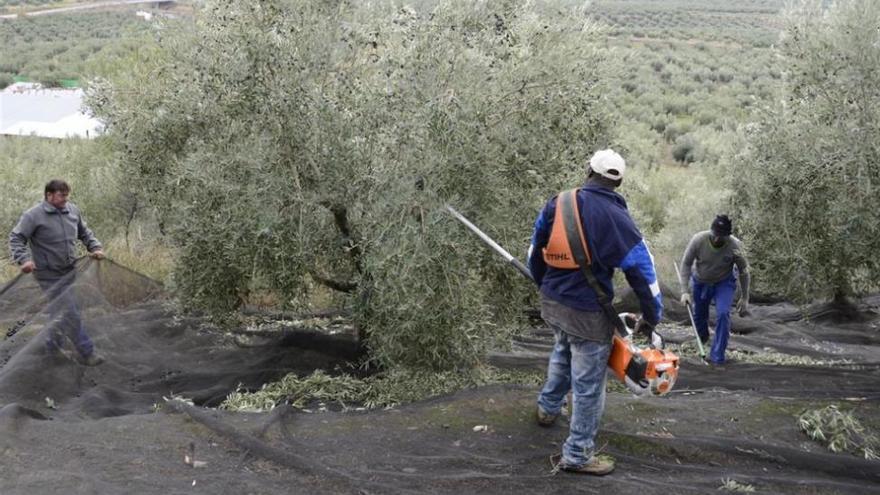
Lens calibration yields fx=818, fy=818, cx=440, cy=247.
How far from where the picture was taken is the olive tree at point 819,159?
877 cm

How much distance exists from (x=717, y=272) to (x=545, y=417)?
4.07 metres

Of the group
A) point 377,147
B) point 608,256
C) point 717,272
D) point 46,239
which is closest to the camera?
point 608,256

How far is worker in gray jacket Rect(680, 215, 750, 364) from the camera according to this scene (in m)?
8.75

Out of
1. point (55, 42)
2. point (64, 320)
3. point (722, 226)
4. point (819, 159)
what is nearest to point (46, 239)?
point (64, 320)

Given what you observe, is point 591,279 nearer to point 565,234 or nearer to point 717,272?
point 565,234

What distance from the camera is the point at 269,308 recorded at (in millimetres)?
9938

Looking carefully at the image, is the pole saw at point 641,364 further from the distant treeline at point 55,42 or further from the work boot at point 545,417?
the distant treeline at point 55,42

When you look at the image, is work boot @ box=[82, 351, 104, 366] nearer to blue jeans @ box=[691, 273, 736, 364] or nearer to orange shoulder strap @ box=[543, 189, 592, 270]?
orange shoulder strap @ box=[543, 189, 592, 270]

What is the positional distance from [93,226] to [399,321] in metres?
10.6

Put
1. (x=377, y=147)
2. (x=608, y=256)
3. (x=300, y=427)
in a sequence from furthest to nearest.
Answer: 1. (x=377, y=147)
2. (x=300, y=427)
3. (x=608, y=256)

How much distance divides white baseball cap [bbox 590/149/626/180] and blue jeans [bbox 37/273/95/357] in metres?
4.49

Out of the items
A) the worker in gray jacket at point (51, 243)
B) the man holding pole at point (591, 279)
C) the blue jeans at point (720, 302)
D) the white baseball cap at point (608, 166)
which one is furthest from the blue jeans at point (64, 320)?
the blue jeans at point (720, 302)

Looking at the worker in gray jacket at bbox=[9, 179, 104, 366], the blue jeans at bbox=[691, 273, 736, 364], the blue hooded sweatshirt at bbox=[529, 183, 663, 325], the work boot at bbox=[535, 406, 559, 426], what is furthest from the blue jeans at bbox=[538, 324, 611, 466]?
the worker in gray jacket at bbox=[9, 179, 104, 366]

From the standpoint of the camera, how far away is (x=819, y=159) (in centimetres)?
923
